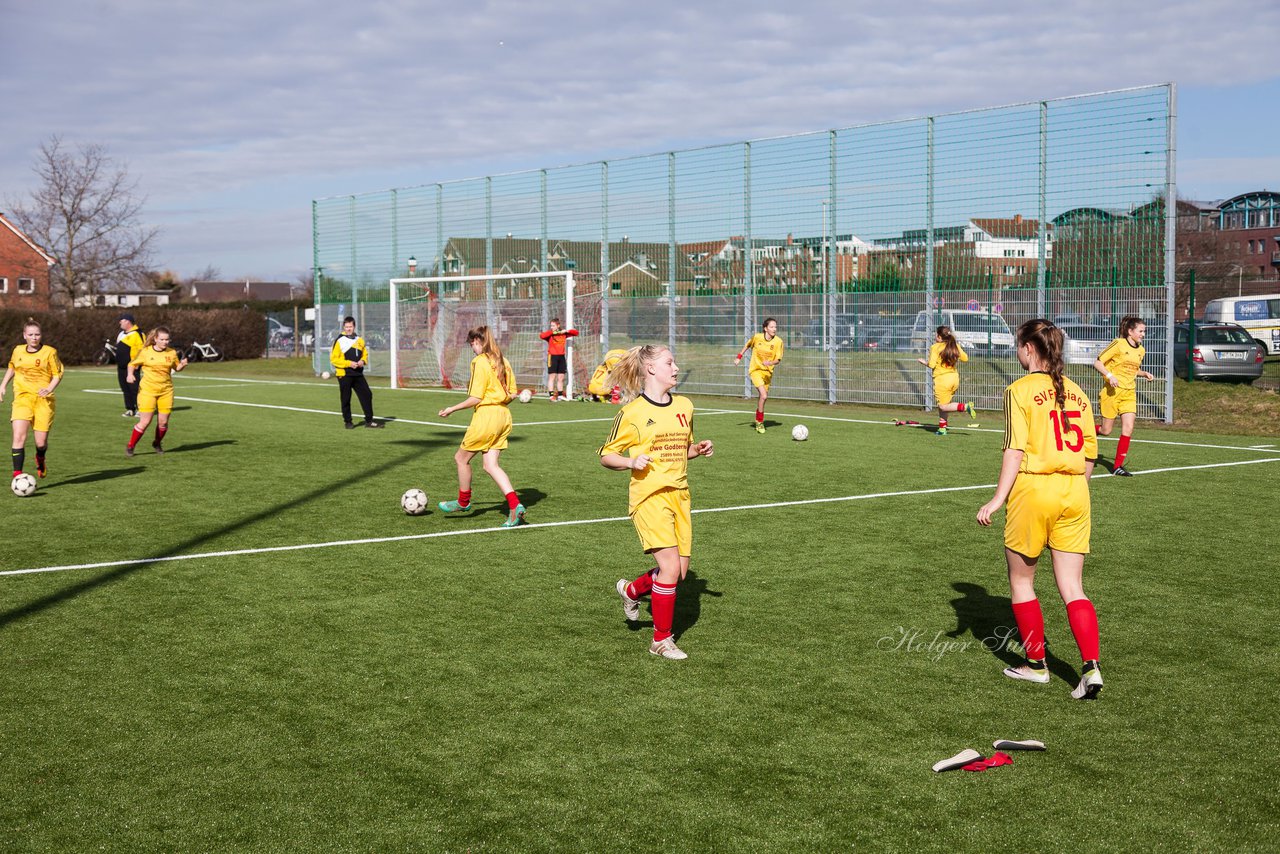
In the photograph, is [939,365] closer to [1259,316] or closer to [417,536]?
[417,536]

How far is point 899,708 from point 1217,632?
274 cm

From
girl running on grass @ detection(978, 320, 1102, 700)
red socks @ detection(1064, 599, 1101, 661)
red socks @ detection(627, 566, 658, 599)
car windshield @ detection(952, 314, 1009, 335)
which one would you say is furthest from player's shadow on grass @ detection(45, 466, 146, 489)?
car windshield @ detection(952, 314, 1009, 335)

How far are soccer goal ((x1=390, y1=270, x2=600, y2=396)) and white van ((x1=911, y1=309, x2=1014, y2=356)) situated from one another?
9.61 metres

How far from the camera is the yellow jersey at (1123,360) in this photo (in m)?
14.7

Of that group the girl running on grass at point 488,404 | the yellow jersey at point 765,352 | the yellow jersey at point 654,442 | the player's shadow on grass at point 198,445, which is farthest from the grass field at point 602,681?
the yellow jersey at point 765,352

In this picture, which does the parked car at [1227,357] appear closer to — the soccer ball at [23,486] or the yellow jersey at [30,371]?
the yellow jersey at [30,371]

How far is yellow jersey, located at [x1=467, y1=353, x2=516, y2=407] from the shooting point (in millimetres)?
11258

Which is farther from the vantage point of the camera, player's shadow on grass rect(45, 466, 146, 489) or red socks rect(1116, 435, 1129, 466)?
red socks rect(1116, 435, 1129, 466)

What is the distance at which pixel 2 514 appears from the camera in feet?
38.2

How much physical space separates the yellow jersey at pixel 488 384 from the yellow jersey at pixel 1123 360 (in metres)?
8.06

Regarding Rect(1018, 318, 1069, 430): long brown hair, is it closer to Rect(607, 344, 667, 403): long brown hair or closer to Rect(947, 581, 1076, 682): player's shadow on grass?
Rect(947, 581, 1076, 682): player's shadow on grass

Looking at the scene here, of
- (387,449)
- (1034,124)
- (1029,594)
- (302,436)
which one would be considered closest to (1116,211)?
(1034,124)

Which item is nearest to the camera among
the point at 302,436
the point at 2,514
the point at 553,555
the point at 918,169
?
the point at 553,555

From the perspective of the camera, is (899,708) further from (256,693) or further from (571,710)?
(256,693)
